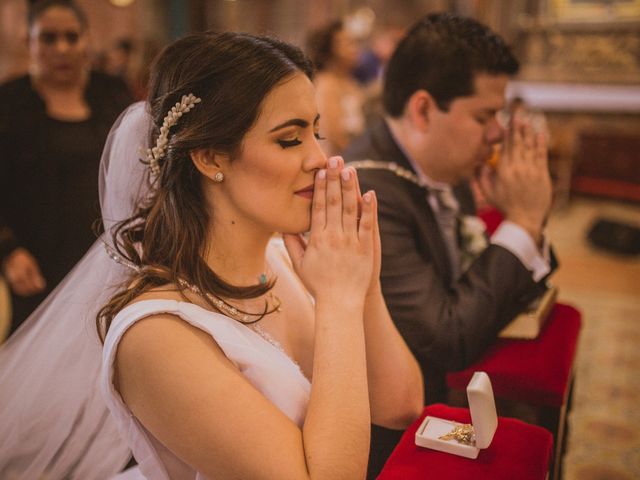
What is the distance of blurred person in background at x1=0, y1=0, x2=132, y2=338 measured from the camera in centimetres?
276

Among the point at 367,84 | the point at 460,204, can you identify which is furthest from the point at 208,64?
the point at 367,84

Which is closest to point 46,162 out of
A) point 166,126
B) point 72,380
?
point 72,380

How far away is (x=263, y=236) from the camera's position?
1.43m

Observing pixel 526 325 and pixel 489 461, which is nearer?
pixel 489 461

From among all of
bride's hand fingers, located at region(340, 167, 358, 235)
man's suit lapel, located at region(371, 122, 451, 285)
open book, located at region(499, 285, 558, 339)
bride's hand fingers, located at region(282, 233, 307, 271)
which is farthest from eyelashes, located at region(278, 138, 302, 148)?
open book, located at region(499, 285, 558, 339)

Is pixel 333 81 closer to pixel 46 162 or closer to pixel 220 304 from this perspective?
pixel 46 162

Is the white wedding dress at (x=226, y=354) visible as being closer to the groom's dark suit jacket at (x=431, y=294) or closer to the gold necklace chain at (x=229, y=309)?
the gold necklace chain at (x=229, y=309)

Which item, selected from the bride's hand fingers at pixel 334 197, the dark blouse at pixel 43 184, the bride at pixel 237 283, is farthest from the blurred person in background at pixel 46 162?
the bride's hand fingers at pixel 334 197

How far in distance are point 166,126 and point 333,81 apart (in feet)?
12.9

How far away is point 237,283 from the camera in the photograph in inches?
56.4

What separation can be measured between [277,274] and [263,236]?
21 cm

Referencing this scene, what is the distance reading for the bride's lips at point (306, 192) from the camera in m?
1.33

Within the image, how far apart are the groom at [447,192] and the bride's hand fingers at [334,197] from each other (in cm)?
56

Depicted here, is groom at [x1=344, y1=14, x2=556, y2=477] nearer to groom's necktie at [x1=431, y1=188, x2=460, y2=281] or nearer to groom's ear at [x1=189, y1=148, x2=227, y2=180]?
groom's necktie at [x1=431, y1=188, x2=460, y2=281]
